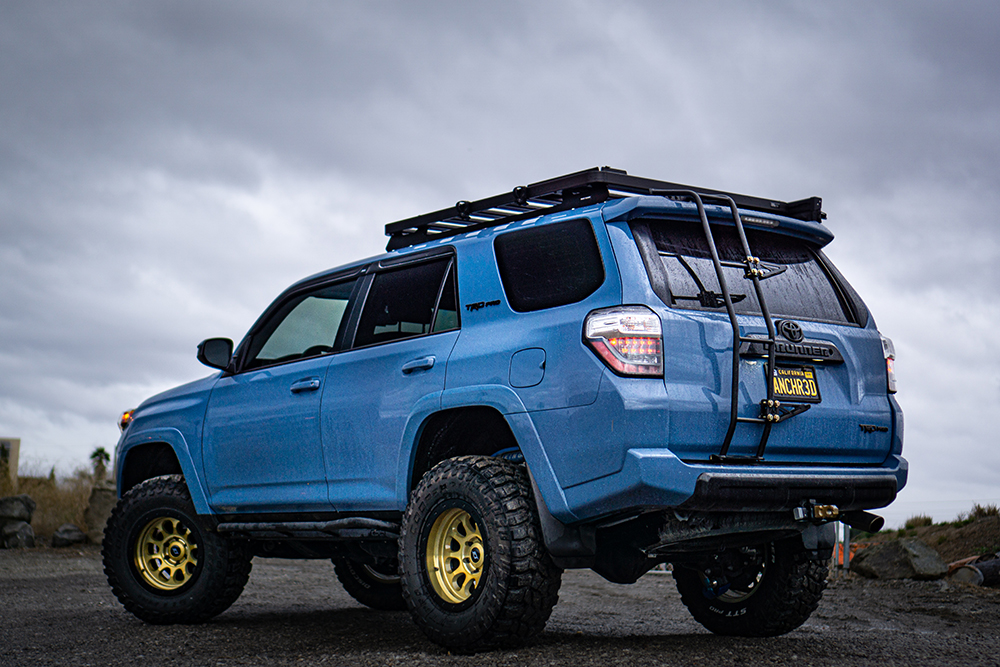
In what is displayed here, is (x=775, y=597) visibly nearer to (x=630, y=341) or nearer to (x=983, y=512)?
(x=630, y=341)

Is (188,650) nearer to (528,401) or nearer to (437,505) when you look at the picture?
(437,505)

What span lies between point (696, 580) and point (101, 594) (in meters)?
6.65

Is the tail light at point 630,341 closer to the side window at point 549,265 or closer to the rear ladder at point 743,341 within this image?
the side window at point 549,265

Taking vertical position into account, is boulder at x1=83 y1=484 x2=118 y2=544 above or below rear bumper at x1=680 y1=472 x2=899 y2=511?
below

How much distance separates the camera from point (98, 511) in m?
17.4

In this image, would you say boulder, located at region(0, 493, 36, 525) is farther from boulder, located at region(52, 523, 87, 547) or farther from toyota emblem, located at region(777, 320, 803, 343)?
toyota emblem, located at region(777, 320, 803, 343)

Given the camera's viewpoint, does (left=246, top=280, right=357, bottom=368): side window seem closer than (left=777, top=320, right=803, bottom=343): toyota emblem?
No

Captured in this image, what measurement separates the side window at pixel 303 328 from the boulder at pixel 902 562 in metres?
8.85

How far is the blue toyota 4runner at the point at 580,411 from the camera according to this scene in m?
4.61

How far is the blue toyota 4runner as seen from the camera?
4.61 m

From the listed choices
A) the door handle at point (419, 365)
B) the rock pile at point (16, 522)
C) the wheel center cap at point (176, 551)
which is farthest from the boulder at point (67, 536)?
the door handle at point (419, 365)

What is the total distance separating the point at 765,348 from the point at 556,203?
1.45m

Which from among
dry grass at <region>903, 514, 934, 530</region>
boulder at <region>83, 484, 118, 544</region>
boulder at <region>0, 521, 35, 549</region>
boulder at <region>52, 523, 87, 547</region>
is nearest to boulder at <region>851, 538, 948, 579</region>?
dry grass at <region>903, 514, 934, 530</region>

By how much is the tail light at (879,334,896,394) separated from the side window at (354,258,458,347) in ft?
7.62
